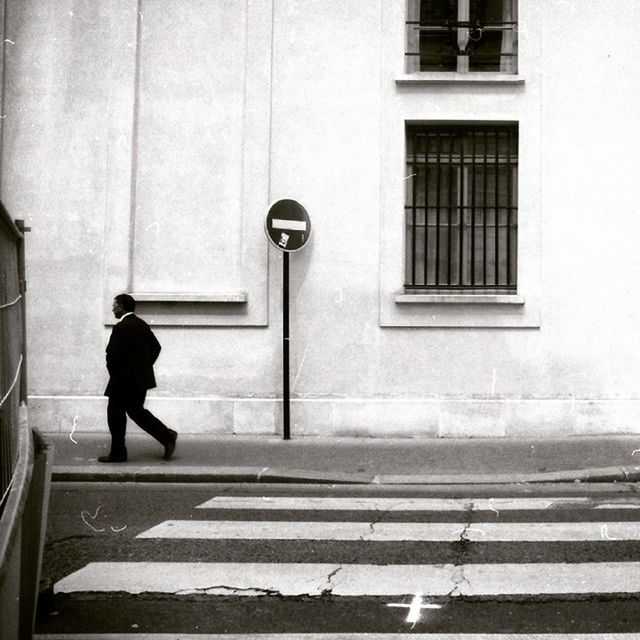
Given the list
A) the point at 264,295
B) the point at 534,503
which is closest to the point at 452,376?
the point at 264,295

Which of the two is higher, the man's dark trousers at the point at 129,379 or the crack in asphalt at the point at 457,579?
the man's dark trousers at the point at 129,379

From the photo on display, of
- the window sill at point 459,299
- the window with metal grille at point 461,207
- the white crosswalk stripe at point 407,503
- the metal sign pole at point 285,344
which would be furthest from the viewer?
the window with metal grille at point 461,207

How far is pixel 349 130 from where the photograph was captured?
11930 mm

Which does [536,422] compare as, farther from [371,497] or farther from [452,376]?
[371,497]

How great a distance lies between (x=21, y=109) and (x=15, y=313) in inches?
350

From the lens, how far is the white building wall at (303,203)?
1177cm

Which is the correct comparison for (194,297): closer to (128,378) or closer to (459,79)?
(128,378)

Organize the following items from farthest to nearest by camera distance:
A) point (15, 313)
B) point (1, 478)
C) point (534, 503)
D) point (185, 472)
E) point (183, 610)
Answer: point (185, 472)
point (534, 503)
point (183, 610)
point (15, 313)
point (1, 478)

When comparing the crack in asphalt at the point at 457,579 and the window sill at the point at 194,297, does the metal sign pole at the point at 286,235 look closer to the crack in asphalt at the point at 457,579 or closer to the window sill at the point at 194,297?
the window sill at the point at 194,297

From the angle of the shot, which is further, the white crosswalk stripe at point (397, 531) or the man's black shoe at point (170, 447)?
the man's black shoe at point (170, 447)

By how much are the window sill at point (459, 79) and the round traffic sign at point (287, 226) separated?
7.20ft

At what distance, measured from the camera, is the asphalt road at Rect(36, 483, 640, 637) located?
14.6 feet

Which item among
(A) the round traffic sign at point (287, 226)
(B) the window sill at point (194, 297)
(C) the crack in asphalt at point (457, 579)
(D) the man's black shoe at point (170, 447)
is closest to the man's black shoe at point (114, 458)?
(D) the man's black shoe at point (170, 447)

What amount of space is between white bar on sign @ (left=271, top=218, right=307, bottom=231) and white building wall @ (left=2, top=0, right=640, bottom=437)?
1.77 ft
